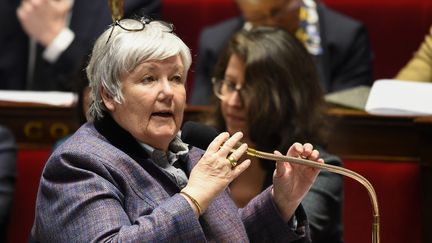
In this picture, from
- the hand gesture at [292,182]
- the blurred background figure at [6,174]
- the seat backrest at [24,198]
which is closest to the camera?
the hand gesture at [292,182]

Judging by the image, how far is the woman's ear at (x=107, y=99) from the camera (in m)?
1.82

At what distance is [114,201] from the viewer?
5.61ft

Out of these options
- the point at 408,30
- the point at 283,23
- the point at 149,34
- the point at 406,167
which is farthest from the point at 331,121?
the point at 408,30

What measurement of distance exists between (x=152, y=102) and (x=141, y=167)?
4.6 inches

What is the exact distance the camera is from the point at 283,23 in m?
3.39

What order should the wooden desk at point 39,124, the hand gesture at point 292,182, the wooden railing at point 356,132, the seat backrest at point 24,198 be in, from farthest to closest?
the wooden desk at point 39,124, the seat backrest at point 24,198, the wooden railing at point 356,132, the hand gesture at point 292,182

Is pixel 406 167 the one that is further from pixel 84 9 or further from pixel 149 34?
pixel 84 9

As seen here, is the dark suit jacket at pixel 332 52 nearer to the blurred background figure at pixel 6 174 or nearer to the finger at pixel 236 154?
the blurred background figure at pixel 6 174

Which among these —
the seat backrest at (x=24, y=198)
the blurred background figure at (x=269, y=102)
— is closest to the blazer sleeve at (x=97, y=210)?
the blurred background figure at (x=269, y=102)

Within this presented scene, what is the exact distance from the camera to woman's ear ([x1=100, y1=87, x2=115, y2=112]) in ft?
5.97

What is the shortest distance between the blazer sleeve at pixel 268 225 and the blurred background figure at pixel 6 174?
3.31 feet

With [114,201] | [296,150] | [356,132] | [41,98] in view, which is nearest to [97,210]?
[114,201]

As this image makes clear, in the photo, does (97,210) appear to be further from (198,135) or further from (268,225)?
(268,225)

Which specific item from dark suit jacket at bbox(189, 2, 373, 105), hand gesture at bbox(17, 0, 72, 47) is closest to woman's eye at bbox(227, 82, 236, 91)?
dark suit jacket at bbox(189, 2, 373, 105)
